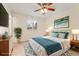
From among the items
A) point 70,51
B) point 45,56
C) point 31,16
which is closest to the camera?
point 45,56

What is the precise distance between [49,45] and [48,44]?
3cm

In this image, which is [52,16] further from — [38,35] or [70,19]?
[38,35]

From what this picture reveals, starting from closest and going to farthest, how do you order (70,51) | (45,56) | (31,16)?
(45,56)
(70,51)
(31,16)

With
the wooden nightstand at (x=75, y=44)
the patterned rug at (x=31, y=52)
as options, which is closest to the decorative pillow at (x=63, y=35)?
the wooden nightstand at (x=75, y=44)

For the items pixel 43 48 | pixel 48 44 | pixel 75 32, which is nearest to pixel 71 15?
pixel 75 32

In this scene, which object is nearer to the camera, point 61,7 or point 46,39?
point 61,7

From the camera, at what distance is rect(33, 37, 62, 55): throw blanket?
1.81m

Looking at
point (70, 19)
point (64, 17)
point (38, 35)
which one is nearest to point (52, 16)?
point (64, 17)

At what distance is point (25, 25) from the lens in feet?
6.58

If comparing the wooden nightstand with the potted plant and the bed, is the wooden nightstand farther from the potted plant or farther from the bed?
the potted plant

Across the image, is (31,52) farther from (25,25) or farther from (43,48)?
(25,25)

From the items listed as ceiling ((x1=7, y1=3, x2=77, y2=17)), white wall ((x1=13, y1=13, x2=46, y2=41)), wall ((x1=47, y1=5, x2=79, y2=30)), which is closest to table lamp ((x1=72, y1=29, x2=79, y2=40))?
wall ((x1=47, y1=5, x2=79, y2=30))

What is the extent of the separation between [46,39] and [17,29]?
62 centimetres

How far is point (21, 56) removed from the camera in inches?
69.8
